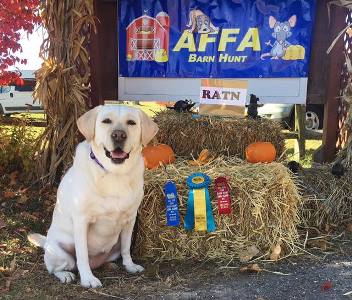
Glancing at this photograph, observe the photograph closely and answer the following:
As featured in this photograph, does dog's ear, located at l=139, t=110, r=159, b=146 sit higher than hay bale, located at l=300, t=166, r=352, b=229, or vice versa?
dog's ear, located at l=139, t=110, r=159, b=146

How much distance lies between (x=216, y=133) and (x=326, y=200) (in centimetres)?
136

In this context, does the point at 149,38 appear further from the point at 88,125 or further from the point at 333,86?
the point at 88,125

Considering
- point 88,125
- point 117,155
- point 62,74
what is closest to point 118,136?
point 117,155

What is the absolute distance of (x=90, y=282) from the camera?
3482 mm

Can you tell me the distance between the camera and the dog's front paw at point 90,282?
11.4 ft

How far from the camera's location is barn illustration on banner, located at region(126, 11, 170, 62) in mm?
6293

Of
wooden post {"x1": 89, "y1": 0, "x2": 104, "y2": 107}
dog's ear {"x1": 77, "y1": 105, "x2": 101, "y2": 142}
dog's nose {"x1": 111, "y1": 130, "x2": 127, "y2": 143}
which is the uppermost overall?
wooden post {"x1": 89, "y1": 0, "x2": 104, "y2": 107}

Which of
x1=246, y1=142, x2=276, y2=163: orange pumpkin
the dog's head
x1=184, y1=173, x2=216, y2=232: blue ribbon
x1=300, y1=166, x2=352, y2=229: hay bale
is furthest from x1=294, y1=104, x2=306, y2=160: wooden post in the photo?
the dog's head

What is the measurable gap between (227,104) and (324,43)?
1.73 metres

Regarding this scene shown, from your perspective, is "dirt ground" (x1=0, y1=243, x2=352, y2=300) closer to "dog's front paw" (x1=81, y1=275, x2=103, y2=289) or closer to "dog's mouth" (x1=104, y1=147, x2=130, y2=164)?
"dog's front paw" (x1=81, y1=275, x2=103, y2=289)

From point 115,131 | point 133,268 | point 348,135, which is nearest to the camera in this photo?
point 115,131

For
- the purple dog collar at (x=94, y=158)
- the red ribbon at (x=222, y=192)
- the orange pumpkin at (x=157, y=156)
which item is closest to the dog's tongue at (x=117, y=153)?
the purple dog collar at (x=94, y=158)

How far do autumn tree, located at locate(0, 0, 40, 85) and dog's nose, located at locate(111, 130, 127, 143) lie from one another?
3.09m

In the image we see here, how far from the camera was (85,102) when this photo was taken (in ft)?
18.9
